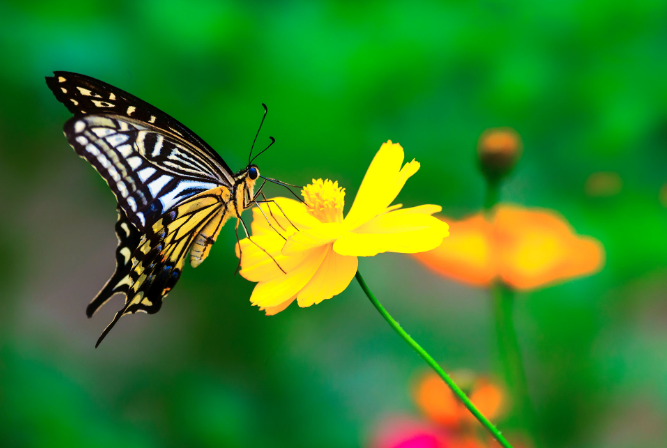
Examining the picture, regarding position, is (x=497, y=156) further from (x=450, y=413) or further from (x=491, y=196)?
(x=450, y=413)

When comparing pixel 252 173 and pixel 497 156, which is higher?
pixel 497 156

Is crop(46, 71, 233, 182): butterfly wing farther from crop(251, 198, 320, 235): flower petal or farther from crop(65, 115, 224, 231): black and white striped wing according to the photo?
crop(251, 198, 320, 235): flower petal

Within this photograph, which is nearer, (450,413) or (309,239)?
(309,239)

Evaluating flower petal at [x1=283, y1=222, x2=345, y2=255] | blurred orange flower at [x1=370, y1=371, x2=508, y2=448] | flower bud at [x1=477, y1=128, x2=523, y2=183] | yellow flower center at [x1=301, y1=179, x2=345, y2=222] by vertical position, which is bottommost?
blurred orange flower at [x1=370, y1=371, x2=508, y2=448]

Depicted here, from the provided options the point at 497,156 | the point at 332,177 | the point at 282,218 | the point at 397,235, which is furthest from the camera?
the point at 332,177

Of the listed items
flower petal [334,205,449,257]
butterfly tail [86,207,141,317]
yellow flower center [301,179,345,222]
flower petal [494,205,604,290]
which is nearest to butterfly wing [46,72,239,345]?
butterfly tail [86,207,141,317]

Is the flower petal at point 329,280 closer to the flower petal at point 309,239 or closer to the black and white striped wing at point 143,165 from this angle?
the flower petal at point 309,239

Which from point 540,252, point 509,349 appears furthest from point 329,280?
point 540,252
